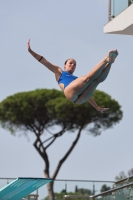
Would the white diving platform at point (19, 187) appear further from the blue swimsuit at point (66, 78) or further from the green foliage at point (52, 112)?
the green foliage at point (52, 112)

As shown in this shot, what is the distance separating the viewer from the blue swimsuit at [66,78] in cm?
937

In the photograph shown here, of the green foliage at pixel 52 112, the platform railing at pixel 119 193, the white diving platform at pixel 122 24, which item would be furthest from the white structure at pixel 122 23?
the green foliage at pixel 52 112

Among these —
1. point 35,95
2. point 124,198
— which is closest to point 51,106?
point 35,95

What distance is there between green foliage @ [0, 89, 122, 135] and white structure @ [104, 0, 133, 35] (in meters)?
20.7

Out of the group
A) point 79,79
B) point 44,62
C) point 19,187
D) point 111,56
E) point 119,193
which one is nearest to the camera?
point 111,56

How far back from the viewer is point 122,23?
51.9ft

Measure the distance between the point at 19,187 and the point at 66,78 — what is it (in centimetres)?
537

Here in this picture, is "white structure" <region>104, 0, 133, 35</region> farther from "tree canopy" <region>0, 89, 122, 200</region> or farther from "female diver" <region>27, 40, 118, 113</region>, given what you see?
"tree canopy" <region>0, 89, 122, 200</region>

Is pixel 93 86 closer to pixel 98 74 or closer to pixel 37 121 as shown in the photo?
pixel 98 74

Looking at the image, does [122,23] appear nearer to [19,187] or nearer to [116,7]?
[116,7]

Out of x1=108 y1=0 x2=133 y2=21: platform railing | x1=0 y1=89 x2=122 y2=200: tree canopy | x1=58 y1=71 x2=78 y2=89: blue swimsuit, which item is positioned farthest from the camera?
x1=0 y1=89 x2=122 y2=200: tree canopy

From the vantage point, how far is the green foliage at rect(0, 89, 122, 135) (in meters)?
37.5

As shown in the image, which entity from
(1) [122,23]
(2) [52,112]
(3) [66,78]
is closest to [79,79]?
(3) [66,78]

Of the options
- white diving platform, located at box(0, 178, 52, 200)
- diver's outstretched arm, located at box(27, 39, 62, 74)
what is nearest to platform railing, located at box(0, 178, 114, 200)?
white diving platform, located at box(0, 178, 52, 200)
